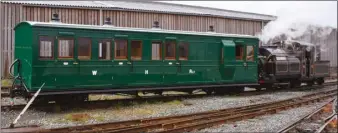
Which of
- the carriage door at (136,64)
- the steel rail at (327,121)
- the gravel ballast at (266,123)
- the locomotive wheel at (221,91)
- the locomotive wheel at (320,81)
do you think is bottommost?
the steel rail at (327,121)

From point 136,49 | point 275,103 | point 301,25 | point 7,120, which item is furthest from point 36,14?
point 301,25

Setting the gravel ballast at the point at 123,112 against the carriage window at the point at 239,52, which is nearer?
the gravel ballast at the point at 123,112

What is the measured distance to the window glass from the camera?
12498 mm

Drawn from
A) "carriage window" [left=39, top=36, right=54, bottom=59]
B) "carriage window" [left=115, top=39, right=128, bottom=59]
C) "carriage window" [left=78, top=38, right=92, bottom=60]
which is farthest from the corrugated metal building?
"carriage window" [left=39, top=36, right=54, bottom=59]

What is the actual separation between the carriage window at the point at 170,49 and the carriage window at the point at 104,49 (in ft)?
8.06

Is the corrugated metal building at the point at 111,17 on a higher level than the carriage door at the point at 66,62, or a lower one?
higher

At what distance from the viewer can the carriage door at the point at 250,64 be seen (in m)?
17.2

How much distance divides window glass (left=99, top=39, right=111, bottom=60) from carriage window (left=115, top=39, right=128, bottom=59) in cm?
30

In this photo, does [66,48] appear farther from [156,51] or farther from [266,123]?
[266,123]

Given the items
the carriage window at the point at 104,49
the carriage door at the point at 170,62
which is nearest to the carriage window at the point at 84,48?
the carriage window at the point at 104,49

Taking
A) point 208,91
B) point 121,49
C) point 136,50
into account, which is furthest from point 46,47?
point 208,91

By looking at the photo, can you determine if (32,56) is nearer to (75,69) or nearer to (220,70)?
(75,69)

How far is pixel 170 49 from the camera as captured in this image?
14367mm

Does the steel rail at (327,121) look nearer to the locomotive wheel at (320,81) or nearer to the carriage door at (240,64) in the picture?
the carriage door at (240,64)
